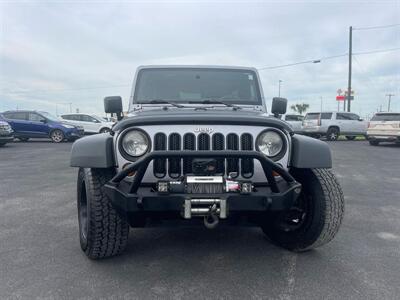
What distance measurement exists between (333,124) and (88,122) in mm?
14348

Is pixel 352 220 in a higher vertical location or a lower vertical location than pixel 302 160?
lower

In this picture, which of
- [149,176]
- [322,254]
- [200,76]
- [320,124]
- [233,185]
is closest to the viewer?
[233,185]

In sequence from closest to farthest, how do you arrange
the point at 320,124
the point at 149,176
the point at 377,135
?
1. the point at 149,176
2. the point at 377,135
3. the point at 320,124

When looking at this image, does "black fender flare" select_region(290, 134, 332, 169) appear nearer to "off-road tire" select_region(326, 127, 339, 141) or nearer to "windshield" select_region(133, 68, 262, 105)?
"windshield" select_region(133, 68, 262, 105)

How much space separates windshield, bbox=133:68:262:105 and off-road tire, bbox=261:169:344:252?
1403mm

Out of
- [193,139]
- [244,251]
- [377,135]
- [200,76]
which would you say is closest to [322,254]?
[244,251]

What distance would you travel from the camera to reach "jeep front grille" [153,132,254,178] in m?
3.03

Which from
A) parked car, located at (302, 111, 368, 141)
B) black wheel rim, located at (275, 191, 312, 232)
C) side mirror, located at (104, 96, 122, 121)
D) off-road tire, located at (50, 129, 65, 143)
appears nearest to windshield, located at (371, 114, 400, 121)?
parked car, located at (302, 111, 368, 141)

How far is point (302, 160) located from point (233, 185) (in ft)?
2.14

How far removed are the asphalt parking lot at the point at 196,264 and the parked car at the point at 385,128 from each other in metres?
13.5

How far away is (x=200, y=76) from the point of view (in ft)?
15.5

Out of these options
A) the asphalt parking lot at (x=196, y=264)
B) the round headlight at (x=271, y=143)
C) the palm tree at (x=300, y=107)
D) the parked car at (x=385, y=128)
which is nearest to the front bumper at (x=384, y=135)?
the parked car at (x=385, y=128)

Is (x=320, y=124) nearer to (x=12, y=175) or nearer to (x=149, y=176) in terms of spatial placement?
(x=12, y=175)

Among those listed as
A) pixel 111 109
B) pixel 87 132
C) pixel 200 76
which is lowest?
pixel 87 132
